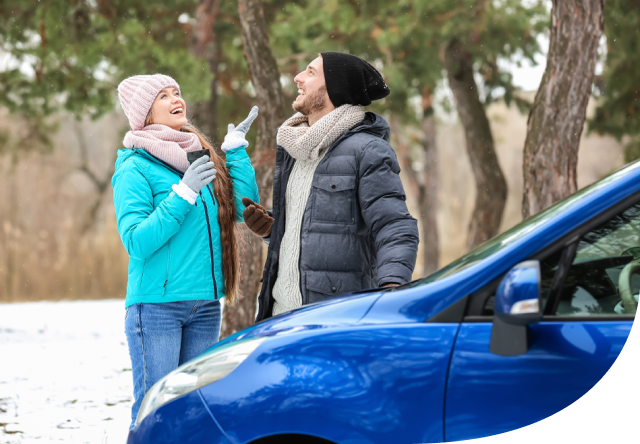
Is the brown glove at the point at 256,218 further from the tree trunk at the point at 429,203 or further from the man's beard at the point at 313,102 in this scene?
the tree trunk at the point at 429,203

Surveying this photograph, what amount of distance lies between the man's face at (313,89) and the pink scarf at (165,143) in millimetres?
546

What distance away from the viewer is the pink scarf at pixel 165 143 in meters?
3.25

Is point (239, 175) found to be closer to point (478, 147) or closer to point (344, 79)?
point (344, 79)

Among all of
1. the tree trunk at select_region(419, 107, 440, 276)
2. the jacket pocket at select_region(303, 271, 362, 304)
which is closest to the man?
the jacket pocket at select_region(303, 271, 362, 304)

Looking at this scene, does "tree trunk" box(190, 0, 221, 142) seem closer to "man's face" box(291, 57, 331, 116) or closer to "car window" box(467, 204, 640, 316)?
"man's face" box(291, 57, 331, 116)

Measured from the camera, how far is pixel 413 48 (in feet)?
37.7

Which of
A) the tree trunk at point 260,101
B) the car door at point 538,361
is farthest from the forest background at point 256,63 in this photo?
the car door at point 538,361

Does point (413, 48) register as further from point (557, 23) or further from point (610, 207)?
point (610, 207)

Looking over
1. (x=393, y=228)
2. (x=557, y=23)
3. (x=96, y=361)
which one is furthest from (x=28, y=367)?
(x=557, y=23)

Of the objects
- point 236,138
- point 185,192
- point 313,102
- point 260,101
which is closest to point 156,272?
point 185,192

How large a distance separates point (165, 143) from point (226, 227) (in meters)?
0.49

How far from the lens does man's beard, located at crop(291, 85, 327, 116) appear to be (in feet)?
11.1

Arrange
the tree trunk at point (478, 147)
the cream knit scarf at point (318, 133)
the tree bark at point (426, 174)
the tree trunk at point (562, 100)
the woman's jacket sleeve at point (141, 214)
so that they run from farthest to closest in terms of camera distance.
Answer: the tree bark at point (426, 174)
the tree trunk at point (478, 147)
the tree trunk at point (562, 100)
the cream knit scarf at point (318, 133)
the woman's jacket sleeve at point (141, 214)

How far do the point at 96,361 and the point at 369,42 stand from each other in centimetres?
685
